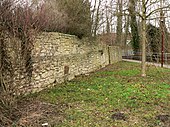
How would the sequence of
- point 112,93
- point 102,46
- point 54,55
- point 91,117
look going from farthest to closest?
point 102,46 < point 54,55 < point 112,93 < point 91,117

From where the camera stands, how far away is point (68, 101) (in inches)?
205

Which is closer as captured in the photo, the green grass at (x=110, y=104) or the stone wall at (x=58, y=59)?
the green grass at (x=110, y=104)

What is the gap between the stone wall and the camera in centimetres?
621

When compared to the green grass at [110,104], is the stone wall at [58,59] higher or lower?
higher

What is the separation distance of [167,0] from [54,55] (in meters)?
6.00

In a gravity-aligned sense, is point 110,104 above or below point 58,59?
below

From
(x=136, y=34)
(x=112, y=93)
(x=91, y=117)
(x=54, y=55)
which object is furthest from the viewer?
(x=136, y=34)

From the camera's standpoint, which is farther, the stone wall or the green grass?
the stone wall

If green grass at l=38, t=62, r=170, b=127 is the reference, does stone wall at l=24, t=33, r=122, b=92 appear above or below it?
above

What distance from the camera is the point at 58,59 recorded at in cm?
761

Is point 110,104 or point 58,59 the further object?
point 58,59

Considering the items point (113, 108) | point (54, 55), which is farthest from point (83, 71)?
point (113, 108)

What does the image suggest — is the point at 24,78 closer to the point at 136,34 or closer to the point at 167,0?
the point at 167,0

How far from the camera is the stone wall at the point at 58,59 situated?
6.21 meters
